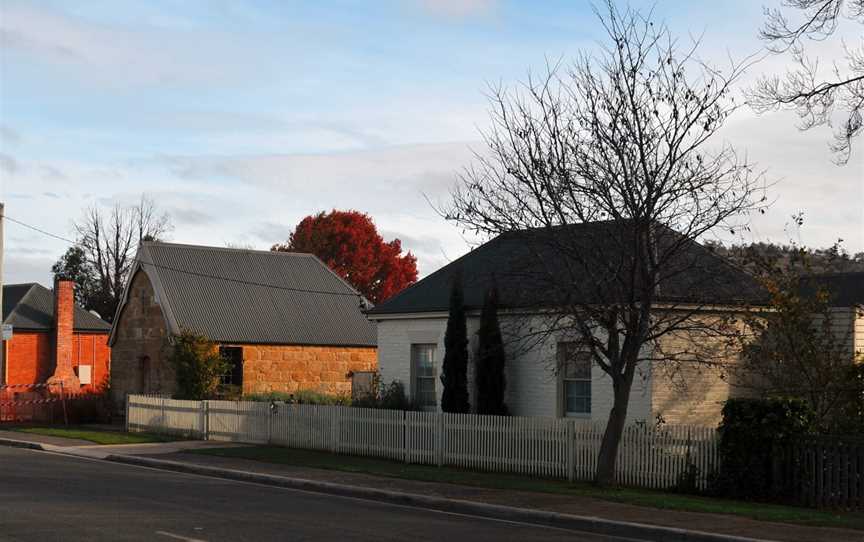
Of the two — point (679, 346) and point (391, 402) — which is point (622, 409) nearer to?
point (679, 346)

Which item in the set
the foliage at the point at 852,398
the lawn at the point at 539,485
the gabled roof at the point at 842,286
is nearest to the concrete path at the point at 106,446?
the lawn at the point at 539,485

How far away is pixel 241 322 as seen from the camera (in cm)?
3894

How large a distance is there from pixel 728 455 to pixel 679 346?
484 cm

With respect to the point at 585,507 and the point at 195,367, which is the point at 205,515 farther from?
the point at 195,367

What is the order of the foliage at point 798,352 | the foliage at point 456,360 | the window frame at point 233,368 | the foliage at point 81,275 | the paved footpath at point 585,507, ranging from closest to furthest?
the paved footpath at point 585,507, the foliage at point 798,352, the foliage at point 456,360, the window frame at point 233,368, the foliage at point 81,275

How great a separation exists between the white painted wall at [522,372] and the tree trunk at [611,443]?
321cm

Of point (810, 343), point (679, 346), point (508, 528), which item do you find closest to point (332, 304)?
point (679, 346)

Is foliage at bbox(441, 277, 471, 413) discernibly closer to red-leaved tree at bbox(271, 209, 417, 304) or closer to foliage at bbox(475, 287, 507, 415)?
foliage at bbox(475, 287, 507, 415)

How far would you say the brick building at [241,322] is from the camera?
3831 cm

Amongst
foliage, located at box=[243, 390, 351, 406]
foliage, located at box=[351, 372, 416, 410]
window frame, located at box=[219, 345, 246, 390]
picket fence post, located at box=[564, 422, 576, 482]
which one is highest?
window frame, located at box=[219, 345, 246, 390]

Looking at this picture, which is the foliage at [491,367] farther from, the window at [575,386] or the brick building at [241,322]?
the brick building at [241,322]

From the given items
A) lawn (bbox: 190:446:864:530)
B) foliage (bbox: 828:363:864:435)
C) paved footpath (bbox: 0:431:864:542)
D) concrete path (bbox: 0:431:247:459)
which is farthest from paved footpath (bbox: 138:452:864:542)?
foliage (bbox: 828:363:864:435)

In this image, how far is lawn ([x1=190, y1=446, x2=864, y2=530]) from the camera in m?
16.0

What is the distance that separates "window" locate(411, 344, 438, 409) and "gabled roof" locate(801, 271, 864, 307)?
371 inches
